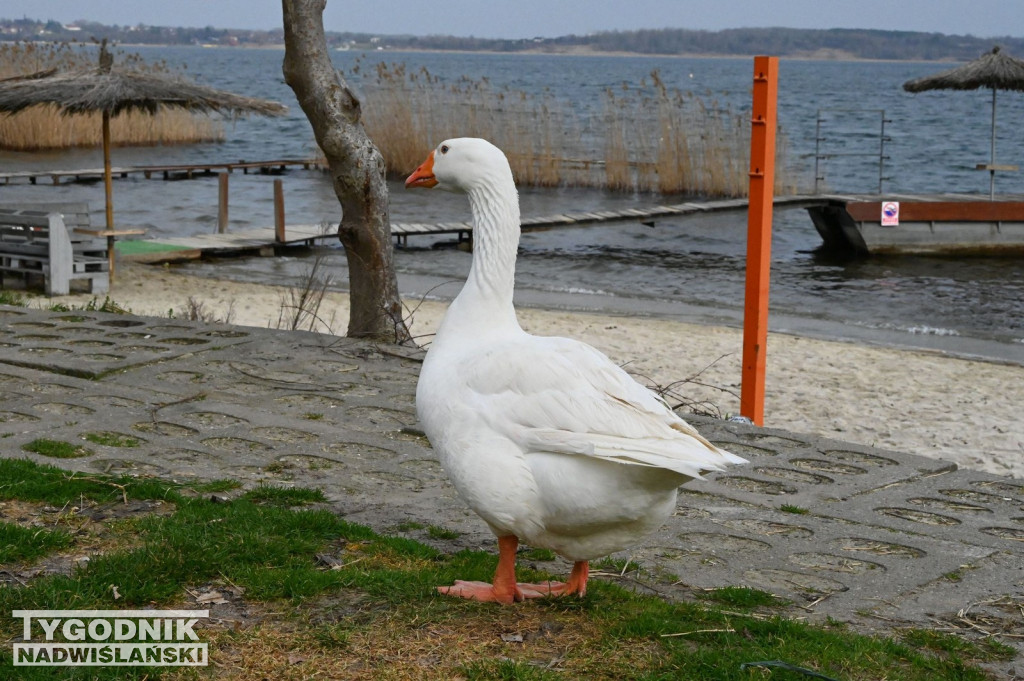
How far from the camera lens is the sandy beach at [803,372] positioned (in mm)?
9172

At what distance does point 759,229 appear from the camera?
7.85 metres

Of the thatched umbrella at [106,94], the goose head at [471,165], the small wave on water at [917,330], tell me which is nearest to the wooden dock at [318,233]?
the thatched umbrella at [106,94]

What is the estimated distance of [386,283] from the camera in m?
9.72

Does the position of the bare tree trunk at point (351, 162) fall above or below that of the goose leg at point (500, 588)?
above

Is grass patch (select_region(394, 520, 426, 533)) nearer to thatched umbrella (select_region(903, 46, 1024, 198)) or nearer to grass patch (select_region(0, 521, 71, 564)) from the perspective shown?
grass patch (select_region(0, 521, 71, 564))

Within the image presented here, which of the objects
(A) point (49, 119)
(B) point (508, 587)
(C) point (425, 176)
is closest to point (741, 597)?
(B) point (508, 587)

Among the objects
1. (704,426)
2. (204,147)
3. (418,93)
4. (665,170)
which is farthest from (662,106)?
(204,147)

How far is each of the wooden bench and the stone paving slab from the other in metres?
5.65

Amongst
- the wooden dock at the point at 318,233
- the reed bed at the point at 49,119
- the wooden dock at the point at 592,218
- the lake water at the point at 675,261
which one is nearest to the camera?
the lake water at the point at 675,261

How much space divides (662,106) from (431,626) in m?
24.0

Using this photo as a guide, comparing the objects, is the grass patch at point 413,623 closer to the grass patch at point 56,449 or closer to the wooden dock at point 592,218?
the grass patch at point 56,449

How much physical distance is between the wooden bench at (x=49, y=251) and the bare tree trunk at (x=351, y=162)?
5.98 meters

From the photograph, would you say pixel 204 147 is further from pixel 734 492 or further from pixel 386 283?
pixel 734 492

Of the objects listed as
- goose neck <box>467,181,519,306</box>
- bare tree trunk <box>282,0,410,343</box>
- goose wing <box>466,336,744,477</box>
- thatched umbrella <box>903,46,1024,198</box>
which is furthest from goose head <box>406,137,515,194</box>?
thatched umbrella <box>903,46,1024,198</box>
